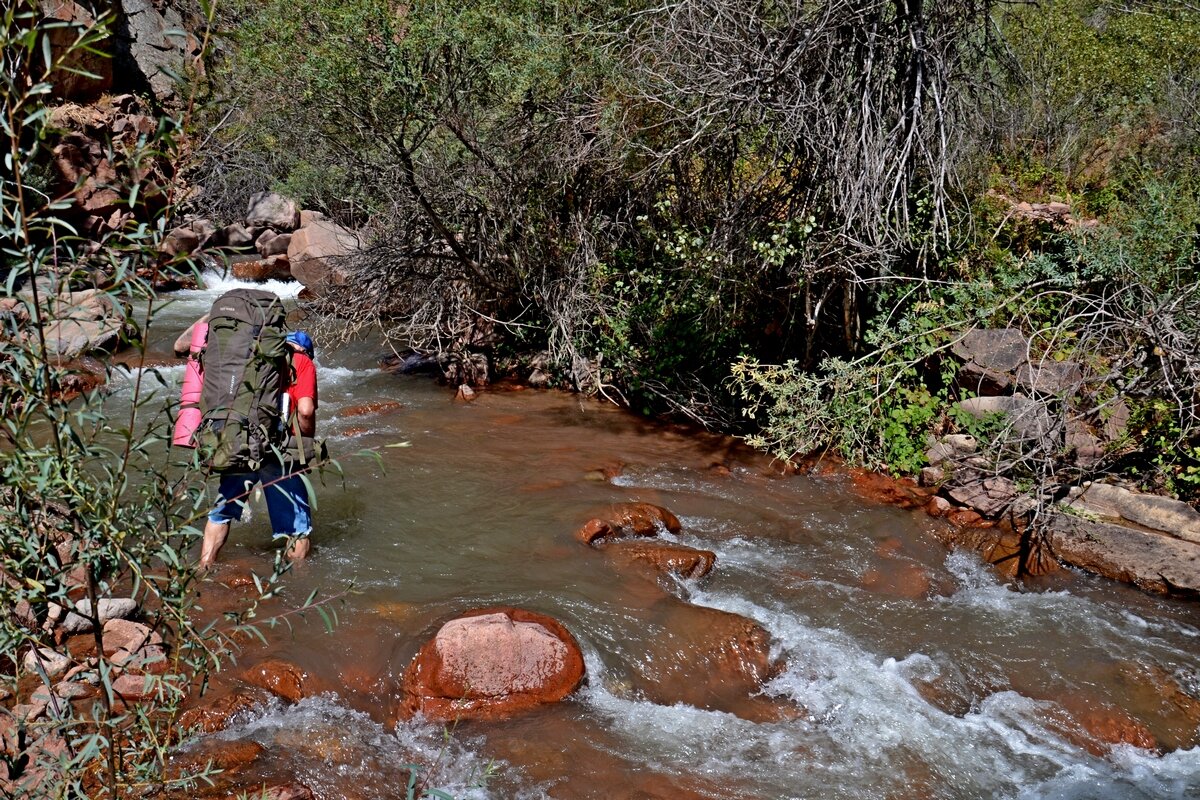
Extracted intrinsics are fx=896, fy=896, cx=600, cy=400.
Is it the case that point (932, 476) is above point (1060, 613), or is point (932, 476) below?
above

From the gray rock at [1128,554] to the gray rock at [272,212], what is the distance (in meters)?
15.2

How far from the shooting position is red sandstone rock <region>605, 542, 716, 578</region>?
6.14 metres

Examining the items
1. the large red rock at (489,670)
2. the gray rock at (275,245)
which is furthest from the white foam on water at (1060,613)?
the gray rock at (275,245)

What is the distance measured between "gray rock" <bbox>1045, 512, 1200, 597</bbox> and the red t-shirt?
5.41 m

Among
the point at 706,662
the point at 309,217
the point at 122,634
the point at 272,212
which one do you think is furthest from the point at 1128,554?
the point at 272,212

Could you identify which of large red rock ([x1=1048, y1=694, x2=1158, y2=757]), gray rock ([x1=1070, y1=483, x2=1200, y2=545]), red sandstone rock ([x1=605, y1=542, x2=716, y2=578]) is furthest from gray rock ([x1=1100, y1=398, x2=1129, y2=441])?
red sandstone rock ([x1=605, y1=542, x2=716, y2=578])

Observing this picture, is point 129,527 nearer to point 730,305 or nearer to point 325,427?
point 325,427

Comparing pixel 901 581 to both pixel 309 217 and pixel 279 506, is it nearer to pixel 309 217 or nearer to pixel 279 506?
pixel 279 506

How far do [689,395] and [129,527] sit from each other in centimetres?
722

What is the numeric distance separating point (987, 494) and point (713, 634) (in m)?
3.07

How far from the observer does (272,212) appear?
1781 centimetres

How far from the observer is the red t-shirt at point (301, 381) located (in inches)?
211

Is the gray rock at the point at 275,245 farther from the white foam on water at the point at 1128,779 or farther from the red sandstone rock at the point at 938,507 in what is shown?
the white foam on water at the point at 1128,779

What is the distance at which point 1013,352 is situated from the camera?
25.9 feet
